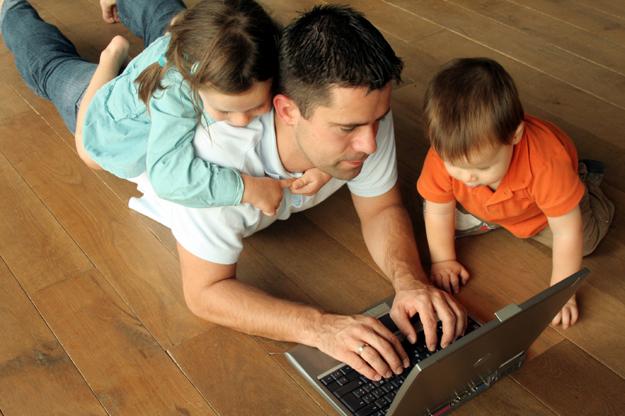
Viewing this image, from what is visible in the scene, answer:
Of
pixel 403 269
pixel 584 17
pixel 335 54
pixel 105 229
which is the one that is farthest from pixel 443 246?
pixel 584 17

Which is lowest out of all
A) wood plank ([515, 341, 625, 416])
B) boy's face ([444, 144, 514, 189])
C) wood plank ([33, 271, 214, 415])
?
wood plank ([33, 271, 214, 415])

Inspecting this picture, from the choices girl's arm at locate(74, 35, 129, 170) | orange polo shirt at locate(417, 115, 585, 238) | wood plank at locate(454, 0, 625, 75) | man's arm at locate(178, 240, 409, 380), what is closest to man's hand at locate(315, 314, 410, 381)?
man's arm at locate(178, 240, 409, 380)

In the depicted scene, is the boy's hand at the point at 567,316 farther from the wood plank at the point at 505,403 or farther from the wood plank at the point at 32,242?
the wood plank at the point at 32,242

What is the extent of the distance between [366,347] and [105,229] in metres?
0.85

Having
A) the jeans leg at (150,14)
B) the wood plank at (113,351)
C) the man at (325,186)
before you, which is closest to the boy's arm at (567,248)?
the man at (325,186)

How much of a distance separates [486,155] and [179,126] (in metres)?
0.62

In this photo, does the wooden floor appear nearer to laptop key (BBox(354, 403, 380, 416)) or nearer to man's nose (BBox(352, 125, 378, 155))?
laptop key (BBox(354, 403, 380, 416))

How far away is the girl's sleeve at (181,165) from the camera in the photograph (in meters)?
1.50

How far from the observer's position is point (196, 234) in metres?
1.56

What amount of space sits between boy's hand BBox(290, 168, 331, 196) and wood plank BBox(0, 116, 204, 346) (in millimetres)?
367

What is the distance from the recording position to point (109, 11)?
2.70m

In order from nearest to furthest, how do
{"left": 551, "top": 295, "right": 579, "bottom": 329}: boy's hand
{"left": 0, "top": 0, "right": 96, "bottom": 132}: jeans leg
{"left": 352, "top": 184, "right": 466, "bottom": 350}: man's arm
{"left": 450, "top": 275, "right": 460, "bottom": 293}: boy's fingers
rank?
1. {"left": 352, "top": 184, "right": 466, "bottom": 350}: man's arm
2. {"left": 551, "top": 295, "right": 579, "bottom": 329}: boy's hand
3. {"left": 450, "top": 275, "right": 460, "bottom": 293}: boy's fingers
4. {"left": 0, "top": 0, "right": 96, "bottom": 132}: jeans leg

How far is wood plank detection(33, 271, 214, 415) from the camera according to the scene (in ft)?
4.84

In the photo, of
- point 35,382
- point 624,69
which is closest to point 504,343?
point 35,382
